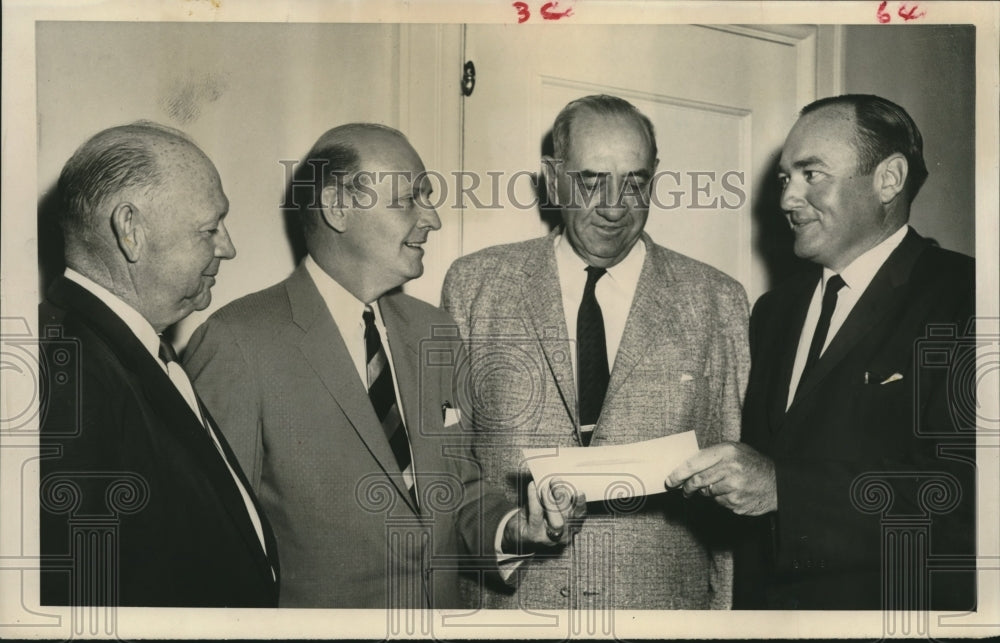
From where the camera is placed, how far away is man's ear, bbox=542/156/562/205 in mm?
2242

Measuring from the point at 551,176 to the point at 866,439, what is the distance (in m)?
0.89

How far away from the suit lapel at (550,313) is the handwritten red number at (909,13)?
0.93m

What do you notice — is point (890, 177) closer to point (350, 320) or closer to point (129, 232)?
point (350, 320)

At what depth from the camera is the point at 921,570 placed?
2283 millimetres

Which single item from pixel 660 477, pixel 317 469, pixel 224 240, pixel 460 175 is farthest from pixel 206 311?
pixel 660 477

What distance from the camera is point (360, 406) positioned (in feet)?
7.16

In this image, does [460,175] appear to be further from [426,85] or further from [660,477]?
[660,477]

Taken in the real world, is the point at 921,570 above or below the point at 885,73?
below

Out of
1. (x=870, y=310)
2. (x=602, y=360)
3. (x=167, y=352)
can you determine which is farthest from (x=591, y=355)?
(x=167, y=352)

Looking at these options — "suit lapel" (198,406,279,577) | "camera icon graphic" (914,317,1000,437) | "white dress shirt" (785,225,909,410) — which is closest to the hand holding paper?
"white dress shirt" (785,225,909,410)

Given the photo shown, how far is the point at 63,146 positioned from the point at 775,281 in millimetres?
1590

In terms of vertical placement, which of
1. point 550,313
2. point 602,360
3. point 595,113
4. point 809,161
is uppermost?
point 595,113

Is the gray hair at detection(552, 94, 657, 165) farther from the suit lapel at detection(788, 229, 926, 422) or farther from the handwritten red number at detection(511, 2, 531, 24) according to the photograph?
the suit lapel at detection(788, 229, 926, 422)

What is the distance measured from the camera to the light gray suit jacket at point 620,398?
2.22 metres
